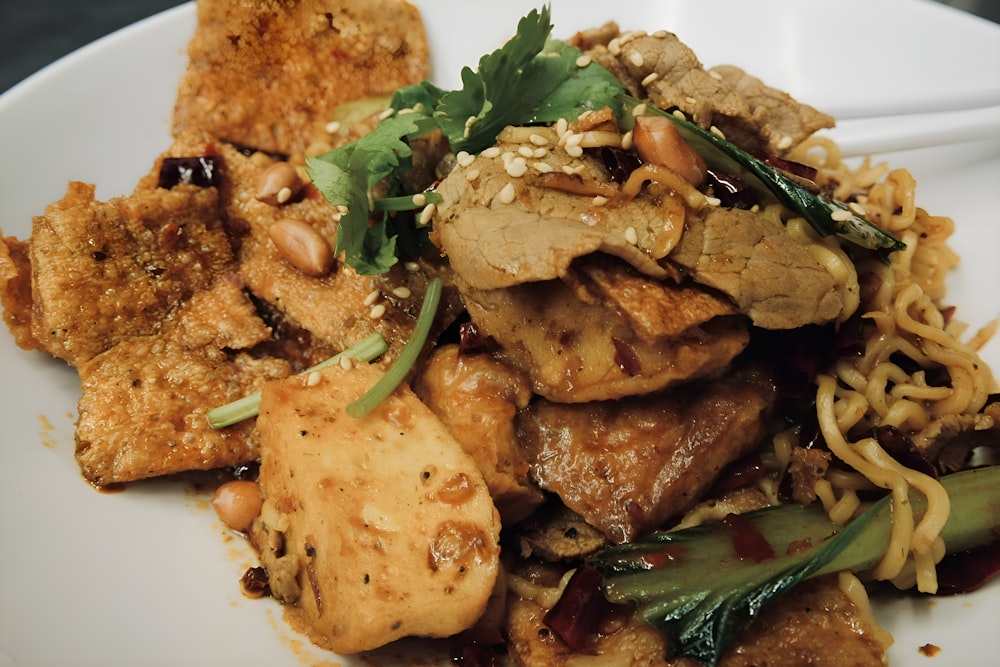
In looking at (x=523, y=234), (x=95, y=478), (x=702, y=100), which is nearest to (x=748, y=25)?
(x=702, y=100)

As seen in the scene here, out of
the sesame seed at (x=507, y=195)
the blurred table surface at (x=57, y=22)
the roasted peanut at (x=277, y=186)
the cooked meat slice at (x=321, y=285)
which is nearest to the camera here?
the sesame seed at (x=507, y=195)

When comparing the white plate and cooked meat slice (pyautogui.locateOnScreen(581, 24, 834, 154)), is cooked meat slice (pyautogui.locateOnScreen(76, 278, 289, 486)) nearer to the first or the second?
the white plate

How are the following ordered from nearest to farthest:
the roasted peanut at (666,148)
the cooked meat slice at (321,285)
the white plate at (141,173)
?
the white plate at (141,173)
the roasted peanut at (666,148)
the cooked meat slice at (321,285)

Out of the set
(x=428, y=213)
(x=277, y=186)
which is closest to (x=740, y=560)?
(x=428, y=213)

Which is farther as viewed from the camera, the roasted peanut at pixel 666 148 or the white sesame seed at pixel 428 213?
the white sesame seed at pixel 428 213

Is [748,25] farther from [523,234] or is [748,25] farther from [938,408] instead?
[523,234]

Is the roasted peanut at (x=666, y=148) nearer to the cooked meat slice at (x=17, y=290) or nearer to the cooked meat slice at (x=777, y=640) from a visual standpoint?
the cooked meat slice at (x=777, y=640)

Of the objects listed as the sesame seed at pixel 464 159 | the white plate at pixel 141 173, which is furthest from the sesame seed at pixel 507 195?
the white plate at pixel 141 173
